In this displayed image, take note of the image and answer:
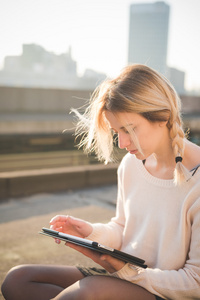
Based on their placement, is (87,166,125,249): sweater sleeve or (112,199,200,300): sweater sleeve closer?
(112,199,200,300): sweater sleeve

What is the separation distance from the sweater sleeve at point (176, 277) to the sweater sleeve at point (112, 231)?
39 centimetres

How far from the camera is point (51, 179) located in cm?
609

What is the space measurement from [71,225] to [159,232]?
562mm

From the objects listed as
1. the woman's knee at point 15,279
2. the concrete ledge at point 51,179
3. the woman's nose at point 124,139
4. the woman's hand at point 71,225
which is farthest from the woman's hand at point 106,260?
the concrete ledge at point 51,179

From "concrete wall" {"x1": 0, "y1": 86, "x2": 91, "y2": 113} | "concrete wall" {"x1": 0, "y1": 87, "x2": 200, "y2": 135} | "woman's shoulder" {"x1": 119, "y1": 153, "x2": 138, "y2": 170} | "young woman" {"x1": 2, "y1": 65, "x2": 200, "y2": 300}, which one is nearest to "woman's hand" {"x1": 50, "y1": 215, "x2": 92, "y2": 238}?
"young woman" {"x1": 2, "y1": 65, "x2": 200, "y2": 300}

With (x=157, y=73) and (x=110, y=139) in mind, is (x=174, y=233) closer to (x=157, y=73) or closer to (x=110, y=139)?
(x=110, y=139)

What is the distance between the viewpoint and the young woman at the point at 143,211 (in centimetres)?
176

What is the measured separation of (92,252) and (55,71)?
117620mm

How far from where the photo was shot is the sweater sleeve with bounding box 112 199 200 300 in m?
1.75

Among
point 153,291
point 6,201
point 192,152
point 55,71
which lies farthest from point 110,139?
point 55,71

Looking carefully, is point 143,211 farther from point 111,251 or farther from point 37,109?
point 37,109

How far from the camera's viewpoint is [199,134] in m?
30.1

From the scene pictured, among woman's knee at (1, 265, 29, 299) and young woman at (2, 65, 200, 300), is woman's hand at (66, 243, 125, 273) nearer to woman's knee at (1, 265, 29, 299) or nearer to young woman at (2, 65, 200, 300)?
young woman at (2, 65, 200, 300)

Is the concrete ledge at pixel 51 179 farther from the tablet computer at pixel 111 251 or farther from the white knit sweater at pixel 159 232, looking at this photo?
the tablet computer at pixel 111 251
